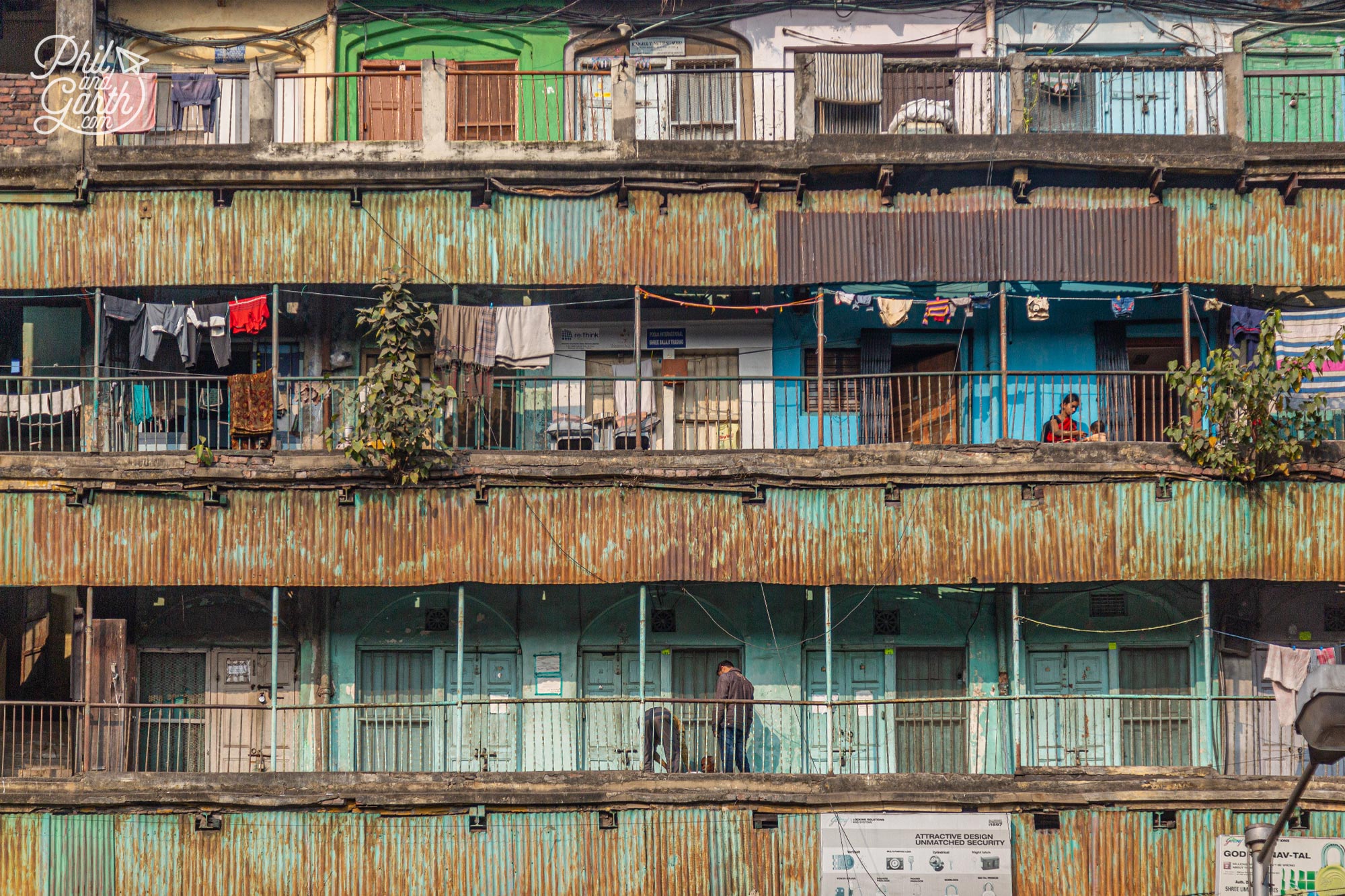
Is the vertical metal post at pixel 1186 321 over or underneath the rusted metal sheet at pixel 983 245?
underneath

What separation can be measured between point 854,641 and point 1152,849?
4.38 m

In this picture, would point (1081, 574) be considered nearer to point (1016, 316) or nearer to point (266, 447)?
point (1016, 316)

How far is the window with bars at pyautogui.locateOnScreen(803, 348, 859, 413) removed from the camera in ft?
61.3

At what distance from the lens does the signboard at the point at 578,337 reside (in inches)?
742

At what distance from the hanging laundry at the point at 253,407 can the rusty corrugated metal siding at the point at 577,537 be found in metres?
0.92

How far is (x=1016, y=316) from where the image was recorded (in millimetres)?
18672

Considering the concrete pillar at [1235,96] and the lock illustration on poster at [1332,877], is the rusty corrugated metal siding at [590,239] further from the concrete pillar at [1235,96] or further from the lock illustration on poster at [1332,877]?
the lock illustration on poster at [1332,877]

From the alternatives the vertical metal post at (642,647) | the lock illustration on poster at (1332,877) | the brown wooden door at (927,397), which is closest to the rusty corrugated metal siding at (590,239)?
the brown wooden door at (927,397)

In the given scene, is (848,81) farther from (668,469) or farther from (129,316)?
(129,316)

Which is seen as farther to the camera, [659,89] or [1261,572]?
[659,89]

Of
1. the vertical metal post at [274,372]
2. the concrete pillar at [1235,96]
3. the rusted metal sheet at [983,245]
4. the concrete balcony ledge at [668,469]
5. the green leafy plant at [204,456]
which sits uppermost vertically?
the concrete pillar at [1235,96]

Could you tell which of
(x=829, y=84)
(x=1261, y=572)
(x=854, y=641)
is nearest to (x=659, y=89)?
(x=829, y=84)

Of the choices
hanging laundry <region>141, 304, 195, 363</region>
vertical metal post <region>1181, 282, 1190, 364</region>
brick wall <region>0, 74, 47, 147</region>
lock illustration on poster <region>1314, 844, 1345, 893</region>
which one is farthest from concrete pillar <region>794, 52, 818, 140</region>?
lock illustration on poster <region>1314, 844, 1345, 893</region>

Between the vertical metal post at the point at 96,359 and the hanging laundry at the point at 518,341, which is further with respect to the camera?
the hanging laundry at the point at 518,341
